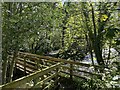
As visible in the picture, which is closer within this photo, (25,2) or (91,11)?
(25,2)

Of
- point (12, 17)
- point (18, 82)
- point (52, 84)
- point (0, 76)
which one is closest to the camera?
point (18, 82)

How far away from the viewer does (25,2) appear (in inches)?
144

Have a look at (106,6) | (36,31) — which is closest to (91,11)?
(106,6)

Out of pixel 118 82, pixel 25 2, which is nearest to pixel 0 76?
pixel 25 2

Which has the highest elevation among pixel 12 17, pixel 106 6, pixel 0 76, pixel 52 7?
pixel 106 6

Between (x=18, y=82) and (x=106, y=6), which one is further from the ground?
(x=106, y=6)

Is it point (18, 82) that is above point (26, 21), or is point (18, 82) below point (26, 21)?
below

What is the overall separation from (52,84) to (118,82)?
227cm

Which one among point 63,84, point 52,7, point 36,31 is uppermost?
point 52,7

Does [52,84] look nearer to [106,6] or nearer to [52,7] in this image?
[52,7]

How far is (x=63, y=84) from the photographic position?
4.97 metres

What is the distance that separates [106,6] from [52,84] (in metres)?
2.80

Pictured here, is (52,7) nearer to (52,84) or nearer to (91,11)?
(52,84)

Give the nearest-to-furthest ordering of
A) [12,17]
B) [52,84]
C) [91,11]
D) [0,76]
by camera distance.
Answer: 1. [12,17]
2. [0,76]
3. [52,84]
4. [91,11]
